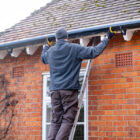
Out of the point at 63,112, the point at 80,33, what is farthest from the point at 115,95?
the point at 63,112

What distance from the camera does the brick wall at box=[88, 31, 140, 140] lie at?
20.6ft

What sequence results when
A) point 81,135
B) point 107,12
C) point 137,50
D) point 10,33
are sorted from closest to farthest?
point 137,50 → point 81,135 → point 107,12 → point 10,33

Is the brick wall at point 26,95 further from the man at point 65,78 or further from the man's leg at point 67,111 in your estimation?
the man's leg at point 67,111

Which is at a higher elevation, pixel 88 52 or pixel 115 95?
pixel 88 52

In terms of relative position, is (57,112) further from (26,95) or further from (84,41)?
(26,95)

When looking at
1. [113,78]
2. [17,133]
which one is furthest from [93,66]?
[17,133]

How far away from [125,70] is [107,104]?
819 millimetres

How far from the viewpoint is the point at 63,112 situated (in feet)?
17.0

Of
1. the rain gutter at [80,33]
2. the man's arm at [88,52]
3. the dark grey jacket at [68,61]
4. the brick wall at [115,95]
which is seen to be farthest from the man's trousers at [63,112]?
the rain gutter at [80,33]

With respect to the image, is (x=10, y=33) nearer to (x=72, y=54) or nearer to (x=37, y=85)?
(x=37, y=85)

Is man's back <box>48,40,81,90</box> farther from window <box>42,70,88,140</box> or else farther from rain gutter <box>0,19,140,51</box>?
window <box>42,70,88,140</box>

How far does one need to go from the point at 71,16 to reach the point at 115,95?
268 cm

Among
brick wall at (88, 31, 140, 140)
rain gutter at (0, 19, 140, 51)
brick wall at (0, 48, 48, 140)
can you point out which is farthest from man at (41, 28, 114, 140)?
brick wall at (0, 48, 48, 140)

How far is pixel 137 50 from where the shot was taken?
647 centimetres
